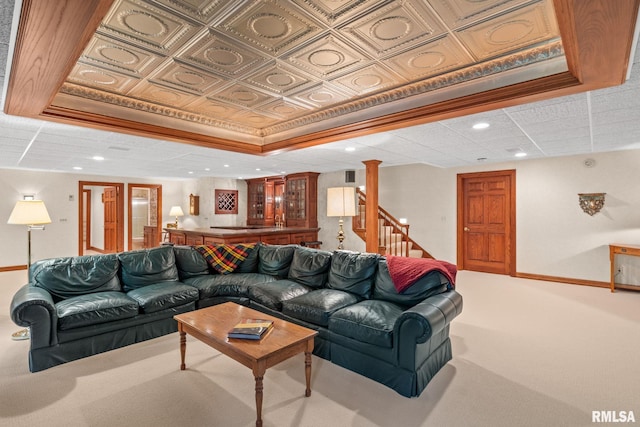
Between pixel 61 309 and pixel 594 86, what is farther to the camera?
pixel 61 309

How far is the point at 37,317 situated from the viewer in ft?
8.62

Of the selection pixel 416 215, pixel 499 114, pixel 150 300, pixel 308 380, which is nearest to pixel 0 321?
pixel 150 300

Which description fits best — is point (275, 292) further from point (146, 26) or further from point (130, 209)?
point (130, 209)

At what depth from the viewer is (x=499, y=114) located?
3150mm

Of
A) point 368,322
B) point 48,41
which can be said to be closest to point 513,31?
point 368,322

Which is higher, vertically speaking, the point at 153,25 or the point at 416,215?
the point at 153,25

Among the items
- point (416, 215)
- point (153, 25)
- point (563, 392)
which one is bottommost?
point (563, 392)

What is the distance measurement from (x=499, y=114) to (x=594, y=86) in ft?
2.50

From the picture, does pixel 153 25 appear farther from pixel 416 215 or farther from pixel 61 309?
pixel 416 215

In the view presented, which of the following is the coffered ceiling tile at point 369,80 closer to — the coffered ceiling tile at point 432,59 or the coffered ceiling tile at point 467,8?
the coffered ceiling tile at point 432,59

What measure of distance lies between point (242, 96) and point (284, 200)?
207 inches

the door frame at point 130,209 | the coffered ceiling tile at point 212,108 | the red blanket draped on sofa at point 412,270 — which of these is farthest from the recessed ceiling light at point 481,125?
the door frame at point 130,209

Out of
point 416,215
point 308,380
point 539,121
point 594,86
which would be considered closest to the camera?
point 308,380

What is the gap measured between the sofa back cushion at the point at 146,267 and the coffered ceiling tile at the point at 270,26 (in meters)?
2.77
